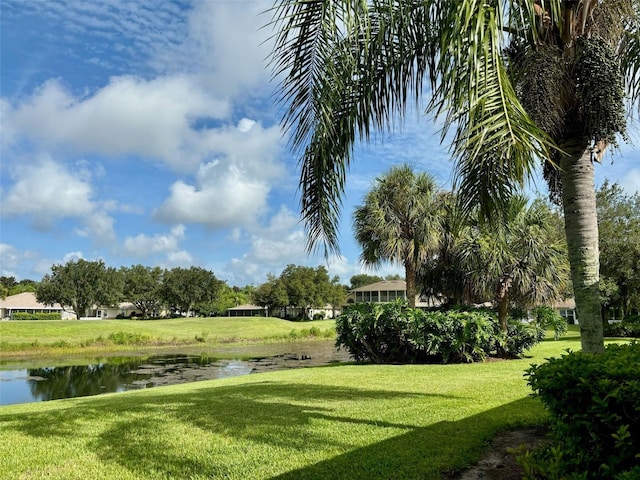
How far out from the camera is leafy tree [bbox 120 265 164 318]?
7356cm

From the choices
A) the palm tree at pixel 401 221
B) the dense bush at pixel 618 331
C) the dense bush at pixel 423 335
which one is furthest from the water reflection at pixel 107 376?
the dense bush at pixel 618 331

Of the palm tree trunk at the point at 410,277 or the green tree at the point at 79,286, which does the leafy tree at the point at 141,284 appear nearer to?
the green tree at the point at 79,286

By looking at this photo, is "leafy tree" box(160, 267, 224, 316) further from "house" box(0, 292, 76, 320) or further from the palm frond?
the palm frond

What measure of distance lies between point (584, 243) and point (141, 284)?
75237 millimetres

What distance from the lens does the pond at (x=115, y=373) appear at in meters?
18.3

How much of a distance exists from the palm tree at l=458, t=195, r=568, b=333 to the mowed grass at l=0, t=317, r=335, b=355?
102 feet

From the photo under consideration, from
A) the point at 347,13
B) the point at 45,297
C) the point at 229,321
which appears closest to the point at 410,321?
the point at 347,13

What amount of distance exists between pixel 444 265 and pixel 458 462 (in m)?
15.3

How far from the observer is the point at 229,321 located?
181 ft

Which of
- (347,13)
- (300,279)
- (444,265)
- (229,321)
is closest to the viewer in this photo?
(347,13)

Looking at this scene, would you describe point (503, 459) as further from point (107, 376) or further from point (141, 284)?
point (141, 284)

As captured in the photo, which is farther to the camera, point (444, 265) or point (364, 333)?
point (444, 265)

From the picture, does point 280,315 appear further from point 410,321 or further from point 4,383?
point 410,321

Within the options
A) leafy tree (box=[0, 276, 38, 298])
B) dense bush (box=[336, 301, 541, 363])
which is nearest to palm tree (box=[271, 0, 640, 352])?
dense bush (box=[336, 301, 541, 363])
